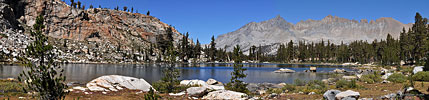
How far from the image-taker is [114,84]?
23.3m

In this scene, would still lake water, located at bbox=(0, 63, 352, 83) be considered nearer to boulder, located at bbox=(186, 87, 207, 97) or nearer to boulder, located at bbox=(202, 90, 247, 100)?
boulder, located at bbox=(186, 87, 207, 97)

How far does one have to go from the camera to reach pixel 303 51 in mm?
186125

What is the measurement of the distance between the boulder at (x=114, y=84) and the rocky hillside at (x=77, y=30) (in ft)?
322

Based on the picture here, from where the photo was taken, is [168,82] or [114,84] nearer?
[168,82]

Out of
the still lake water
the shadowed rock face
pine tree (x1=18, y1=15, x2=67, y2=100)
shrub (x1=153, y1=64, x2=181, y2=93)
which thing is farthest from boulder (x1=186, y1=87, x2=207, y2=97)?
the shadowed rock face

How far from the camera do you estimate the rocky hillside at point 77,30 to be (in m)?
118

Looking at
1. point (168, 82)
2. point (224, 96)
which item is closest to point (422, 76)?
point (224, 96)

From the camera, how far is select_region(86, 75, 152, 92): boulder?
22514 millimetres

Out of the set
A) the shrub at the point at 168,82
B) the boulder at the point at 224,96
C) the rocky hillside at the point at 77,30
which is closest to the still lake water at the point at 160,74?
the shrub at the point at 168,82

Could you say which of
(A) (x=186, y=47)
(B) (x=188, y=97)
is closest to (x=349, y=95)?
(B) (x=188, y=97)

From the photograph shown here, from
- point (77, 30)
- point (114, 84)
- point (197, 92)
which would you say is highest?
point (77, 30)

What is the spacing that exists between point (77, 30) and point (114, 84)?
504 ft

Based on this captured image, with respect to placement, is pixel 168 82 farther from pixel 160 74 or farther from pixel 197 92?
pixel 160 74

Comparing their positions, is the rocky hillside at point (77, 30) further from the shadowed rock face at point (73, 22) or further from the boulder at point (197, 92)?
the boulder at point (197, 92)
